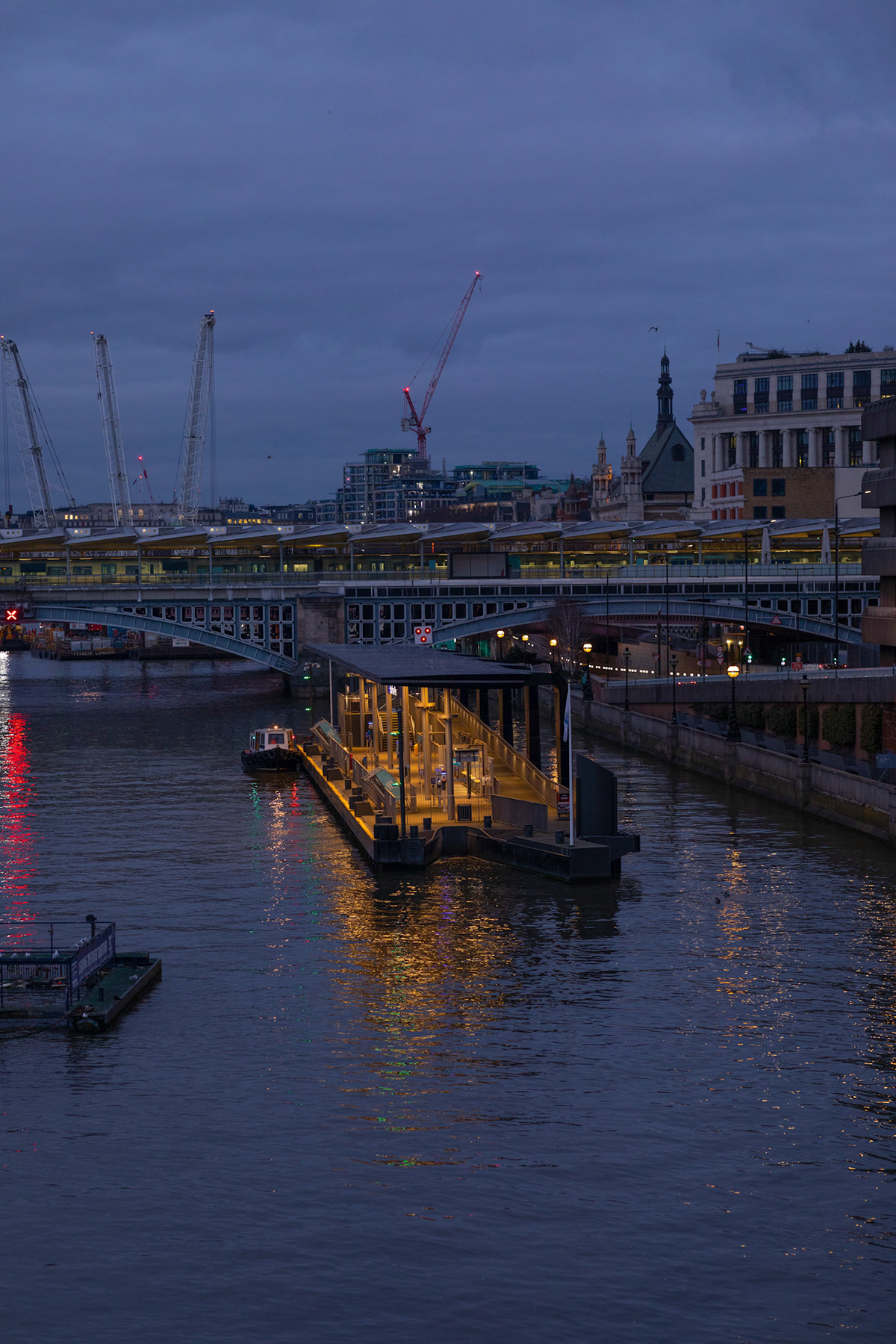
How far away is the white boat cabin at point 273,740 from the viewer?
8681cm

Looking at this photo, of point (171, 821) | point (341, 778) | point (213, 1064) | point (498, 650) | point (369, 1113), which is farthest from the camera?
point (498, 650)

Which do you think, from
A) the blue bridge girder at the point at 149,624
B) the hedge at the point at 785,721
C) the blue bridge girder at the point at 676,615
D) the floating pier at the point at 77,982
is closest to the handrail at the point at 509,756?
the hedge at the point at 785,721

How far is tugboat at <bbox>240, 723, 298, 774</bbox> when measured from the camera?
84.4 m

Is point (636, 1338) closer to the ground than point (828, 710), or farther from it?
closer to the ground

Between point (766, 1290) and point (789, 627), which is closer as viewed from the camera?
point (766, 1290)

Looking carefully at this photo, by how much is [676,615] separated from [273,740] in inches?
2239

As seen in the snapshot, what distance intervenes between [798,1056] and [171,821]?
124 feet

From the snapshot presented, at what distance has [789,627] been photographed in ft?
432

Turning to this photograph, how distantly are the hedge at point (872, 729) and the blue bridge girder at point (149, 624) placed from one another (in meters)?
63.4

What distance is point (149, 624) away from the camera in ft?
422

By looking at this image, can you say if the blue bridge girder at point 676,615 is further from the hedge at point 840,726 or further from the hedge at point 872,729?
the hedge at point 872,729

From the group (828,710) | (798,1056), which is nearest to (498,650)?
(828,710)

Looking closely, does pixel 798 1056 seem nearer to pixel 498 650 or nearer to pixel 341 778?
A: pixel 341 778

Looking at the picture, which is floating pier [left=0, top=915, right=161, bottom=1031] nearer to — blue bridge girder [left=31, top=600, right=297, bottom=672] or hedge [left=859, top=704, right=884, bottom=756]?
hedge [left=859, top=704, right=884, bottom=756]
